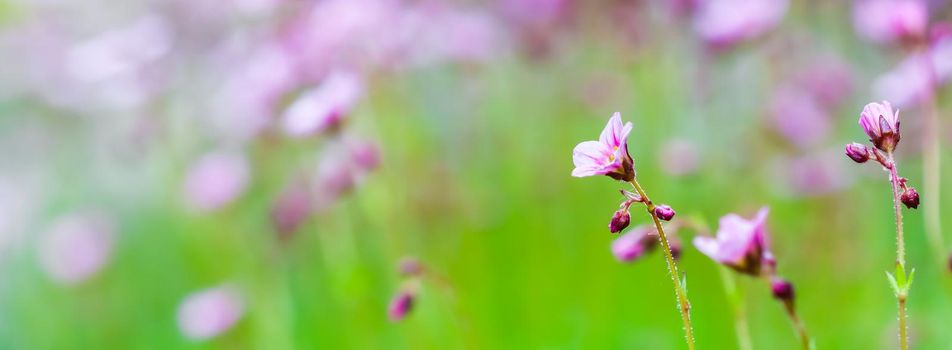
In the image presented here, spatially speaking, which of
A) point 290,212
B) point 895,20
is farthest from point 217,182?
point 895,20

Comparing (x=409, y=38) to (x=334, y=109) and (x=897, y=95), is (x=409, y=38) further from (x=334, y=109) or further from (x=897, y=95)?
(x=897, y=95)

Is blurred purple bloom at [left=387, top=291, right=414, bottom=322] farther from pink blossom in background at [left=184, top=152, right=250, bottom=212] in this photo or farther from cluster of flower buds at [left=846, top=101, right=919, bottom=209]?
pink blossom in background at [left=184, top=152, right=250, bottom=212]

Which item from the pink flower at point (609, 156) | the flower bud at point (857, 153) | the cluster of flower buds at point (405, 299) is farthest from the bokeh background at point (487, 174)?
the pink flower at point (609, 156)

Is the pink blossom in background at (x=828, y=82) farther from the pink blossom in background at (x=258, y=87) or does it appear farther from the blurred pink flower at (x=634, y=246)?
the blurred pink flower at (x=634, y=246)

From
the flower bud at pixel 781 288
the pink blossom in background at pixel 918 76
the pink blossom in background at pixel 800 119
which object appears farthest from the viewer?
the pink blossom in background at pixel 800 119

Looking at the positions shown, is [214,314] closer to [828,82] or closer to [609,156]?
[609,156]

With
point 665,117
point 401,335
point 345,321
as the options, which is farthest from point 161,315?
point 665,117

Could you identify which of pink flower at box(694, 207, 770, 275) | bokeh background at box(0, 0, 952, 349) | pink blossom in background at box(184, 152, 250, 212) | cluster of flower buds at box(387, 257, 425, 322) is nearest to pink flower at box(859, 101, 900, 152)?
pink flower at box(694, 207, 770, 275)
